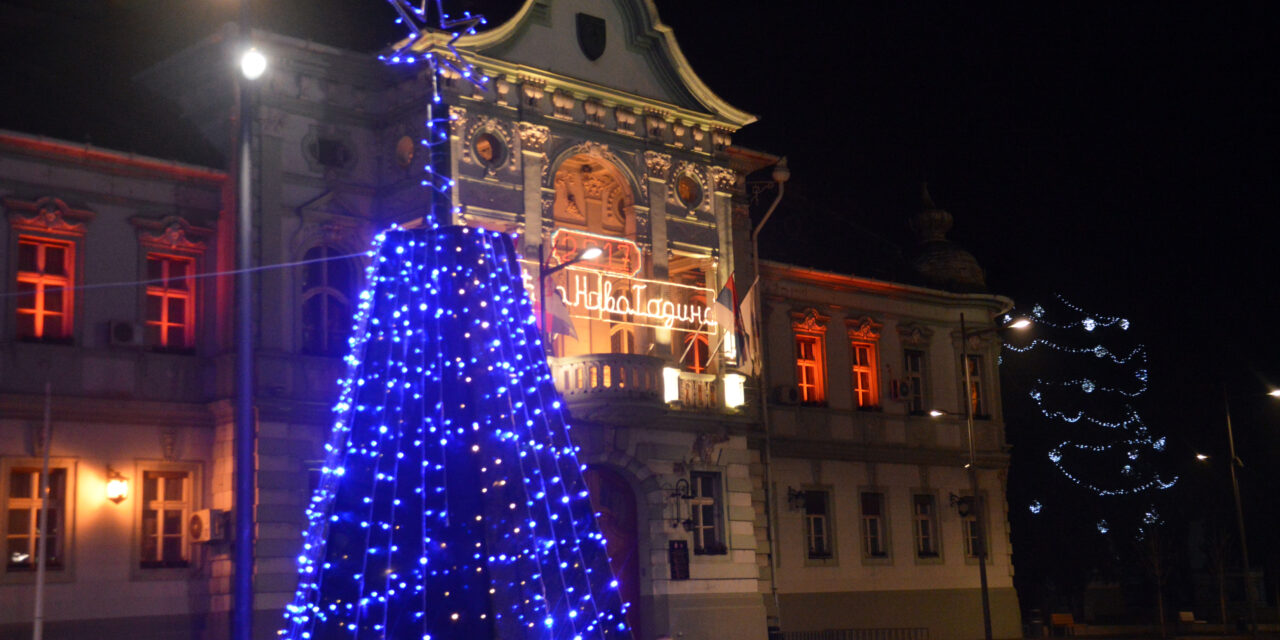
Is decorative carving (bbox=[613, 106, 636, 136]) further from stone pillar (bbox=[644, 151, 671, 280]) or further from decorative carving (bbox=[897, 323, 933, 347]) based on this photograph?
decorative carving (bbox=[897, 323, 933, 347])

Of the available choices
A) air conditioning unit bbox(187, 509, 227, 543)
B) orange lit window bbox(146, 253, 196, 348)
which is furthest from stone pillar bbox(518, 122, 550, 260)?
air conditioning unit bbox(187, 509, 227, 543)

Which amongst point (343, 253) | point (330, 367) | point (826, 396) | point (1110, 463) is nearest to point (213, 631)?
point (330, 367)

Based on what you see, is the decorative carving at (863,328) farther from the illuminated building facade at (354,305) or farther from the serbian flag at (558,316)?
the serbian flag at (558,316)

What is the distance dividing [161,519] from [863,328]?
18.3m

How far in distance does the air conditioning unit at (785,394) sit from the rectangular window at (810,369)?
81cm

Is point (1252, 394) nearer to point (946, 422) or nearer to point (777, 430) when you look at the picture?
point (946, 422)

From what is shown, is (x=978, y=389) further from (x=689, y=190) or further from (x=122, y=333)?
(x=122, y=333)

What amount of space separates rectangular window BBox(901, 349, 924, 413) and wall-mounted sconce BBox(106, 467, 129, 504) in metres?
20.1

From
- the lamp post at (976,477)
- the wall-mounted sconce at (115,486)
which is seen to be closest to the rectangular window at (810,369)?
the lamp post at (976,477)

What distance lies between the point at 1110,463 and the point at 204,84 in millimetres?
32455

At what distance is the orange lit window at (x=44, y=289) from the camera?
76.1ft

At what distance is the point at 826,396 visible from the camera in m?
35.2

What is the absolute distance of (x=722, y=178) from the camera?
3100 centimetres

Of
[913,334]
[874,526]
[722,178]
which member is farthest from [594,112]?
[874,526]
